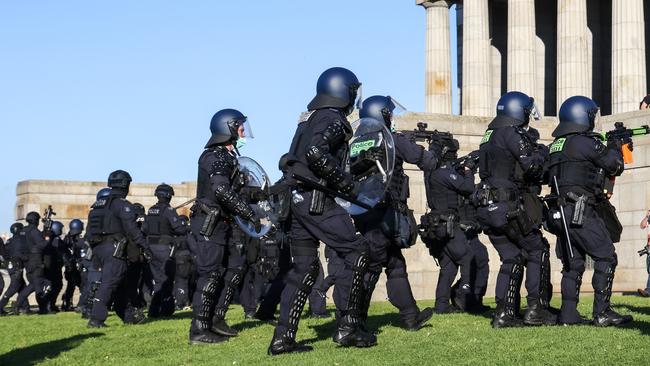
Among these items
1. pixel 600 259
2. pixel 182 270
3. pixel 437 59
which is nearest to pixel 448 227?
pixel 600 259

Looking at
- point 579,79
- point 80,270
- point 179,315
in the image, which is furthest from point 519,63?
point 179,315

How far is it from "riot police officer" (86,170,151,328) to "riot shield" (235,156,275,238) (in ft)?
12.6

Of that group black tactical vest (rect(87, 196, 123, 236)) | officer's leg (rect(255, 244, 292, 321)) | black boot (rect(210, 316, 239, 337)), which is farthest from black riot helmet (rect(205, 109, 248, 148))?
black tactical vest (rect(87, 196, 123, 236))

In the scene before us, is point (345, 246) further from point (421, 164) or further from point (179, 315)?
point (179, 315)

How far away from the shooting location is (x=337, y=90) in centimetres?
1110

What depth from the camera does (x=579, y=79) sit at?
39.3 metres

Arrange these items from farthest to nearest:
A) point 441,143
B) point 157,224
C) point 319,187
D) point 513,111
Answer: point 157,224 → point 441,143 → point 513,111 → point 319,187

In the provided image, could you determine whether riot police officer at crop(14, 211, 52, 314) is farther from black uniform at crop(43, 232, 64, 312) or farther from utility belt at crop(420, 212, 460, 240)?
utility belt at crop(420, 212, 460, 240)

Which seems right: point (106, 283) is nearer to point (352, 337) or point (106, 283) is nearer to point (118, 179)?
point (118, 179)

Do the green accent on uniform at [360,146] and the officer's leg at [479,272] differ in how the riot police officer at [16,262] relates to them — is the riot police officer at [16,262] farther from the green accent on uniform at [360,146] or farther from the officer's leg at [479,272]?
the green accent on uniform at [360,146]

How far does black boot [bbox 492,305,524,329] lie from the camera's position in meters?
12.7

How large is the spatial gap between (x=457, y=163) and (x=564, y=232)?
3651mm

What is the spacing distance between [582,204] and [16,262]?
1481 centimetres

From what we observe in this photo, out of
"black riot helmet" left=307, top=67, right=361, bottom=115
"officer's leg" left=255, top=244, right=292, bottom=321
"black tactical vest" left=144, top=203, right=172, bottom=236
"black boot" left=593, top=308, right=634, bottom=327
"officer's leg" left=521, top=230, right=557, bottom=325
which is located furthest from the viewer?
"black tactical vest" left=144, top=203, right=172, bottom=236
